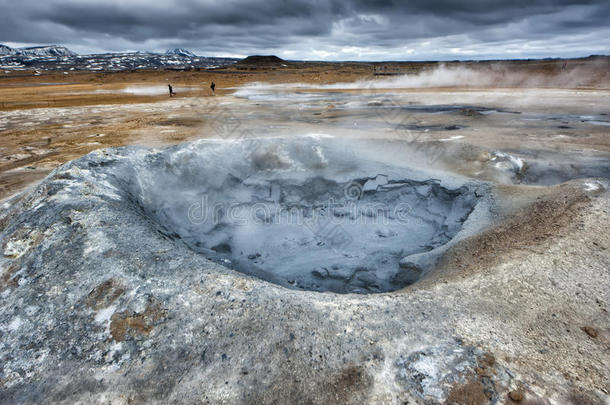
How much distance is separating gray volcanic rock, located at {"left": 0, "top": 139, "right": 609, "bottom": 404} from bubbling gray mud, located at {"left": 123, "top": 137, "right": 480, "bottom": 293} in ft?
3.89

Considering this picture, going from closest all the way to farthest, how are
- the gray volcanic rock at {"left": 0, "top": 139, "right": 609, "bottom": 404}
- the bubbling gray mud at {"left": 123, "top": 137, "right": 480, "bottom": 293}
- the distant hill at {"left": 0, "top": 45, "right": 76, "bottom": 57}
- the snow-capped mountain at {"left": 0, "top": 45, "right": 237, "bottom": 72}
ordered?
the gray volcanic rock at {"left": 0, "top": 139, "right": 609, "bottom": 404}, the bubbling gray mud at {"left": 123, "top": 137, "right": 480, "bottom": 293}, the snow-capped mountain at {"left": 0, "top": 45, "right": 237, "bottom": 72}, the distant hill at {"left": 0, "top": 45, "right": 76, "bottom": 57}

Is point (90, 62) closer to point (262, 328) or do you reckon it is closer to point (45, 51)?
point (45, 51)

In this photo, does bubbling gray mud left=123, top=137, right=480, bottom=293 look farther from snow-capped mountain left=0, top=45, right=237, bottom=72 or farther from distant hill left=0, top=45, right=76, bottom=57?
distant hill left=0, top=45, right=76, bottom=57

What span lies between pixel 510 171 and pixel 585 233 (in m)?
3.45

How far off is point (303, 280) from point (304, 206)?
69.7 inches

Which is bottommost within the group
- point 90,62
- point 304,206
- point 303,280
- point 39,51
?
point 303,280

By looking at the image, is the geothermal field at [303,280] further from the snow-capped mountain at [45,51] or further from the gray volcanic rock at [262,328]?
the snow-capped mountain at [45,51]

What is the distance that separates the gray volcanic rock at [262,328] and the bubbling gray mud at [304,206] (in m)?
1.18

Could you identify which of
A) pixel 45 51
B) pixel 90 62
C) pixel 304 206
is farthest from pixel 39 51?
pixel 304 206

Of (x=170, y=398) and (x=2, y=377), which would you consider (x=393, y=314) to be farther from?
(x=2, y=377)

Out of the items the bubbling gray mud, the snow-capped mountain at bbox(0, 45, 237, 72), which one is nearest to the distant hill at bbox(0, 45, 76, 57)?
the snow-capped mountain at bbox(0, 45, 237, 72)

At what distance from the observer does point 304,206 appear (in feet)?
18.5

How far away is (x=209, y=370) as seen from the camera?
187 centimetres

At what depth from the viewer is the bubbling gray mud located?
4.25m
